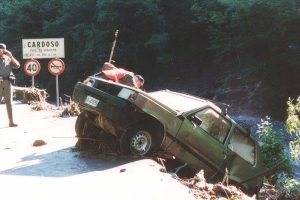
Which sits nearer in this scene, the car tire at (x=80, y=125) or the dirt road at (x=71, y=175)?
the dirt road at (x=71, y=175)

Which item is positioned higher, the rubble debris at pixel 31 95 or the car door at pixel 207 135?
the car door at pixel 207 135

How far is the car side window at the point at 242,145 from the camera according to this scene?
890 cm

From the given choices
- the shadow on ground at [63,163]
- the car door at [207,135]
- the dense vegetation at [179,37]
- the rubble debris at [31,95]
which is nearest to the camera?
the shadow on ground at [63,163]

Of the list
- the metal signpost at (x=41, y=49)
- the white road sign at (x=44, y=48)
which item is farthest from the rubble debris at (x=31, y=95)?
the white road sign at (x=44, y=48)

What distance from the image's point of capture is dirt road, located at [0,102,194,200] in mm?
6219

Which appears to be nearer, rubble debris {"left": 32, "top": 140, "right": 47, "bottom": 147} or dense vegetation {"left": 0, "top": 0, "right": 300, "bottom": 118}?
rubble debris {"left": 32, "top": 140, "right": 47, "bottom": 147}

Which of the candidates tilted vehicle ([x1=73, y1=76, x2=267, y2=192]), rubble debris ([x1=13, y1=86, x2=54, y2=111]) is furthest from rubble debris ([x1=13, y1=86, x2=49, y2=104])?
tilted vehicle ([x1=73, y1=76, x2=267, y2=192])

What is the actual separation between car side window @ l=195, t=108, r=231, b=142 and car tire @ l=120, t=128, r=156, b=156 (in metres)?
0.90

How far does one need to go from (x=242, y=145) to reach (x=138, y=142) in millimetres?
2131

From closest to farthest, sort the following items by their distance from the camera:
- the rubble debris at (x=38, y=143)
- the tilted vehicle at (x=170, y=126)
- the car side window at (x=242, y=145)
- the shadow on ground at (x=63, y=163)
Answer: the shadow on ground at (x=63, y=163)
the tilted vehicle at (x=170, y=126)
the car side window at (x=242, y=145)
the rubble debris at (x=38, y=143)

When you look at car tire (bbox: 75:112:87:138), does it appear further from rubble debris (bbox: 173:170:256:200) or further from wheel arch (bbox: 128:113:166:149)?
rubble debris (bbox: 173:170:256:200)

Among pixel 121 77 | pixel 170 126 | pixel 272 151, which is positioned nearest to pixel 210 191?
pixel 170 126

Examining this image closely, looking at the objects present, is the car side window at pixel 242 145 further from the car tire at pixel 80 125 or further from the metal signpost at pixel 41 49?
the metal signpost at pixel 41 49

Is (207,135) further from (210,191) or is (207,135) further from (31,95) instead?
(31,95)
